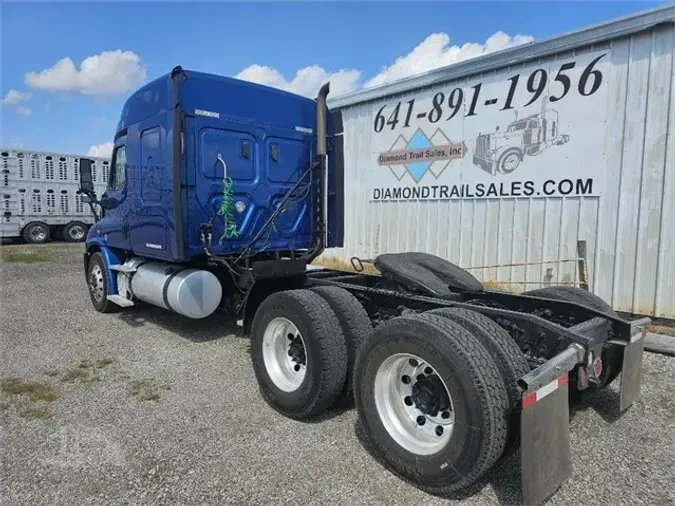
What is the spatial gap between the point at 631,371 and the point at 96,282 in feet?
23.2

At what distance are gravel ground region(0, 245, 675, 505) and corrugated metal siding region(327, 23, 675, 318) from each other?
177 centimetres

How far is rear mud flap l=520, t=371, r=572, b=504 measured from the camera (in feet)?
7.77

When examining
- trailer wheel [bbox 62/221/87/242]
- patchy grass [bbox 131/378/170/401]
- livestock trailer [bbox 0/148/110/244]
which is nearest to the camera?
patchy grass [bbox 131/378/170/401]

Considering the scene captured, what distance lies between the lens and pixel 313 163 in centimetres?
592

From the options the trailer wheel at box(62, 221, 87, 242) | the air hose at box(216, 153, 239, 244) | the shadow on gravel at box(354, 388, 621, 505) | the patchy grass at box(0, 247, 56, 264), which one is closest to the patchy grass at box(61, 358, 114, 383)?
the air hose at box(216, 153, 239, 244)

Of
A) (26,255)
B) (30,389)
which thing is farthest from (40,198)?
(30,389)

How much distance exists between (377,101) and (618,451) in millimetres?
7682

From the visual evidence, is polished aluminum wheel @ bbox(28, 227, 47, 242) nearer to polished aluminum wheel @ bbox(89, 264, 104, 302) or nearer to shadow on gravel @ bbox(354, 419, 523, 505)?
polished aluminum wheel @ bbox(89, 264, 104, 302)

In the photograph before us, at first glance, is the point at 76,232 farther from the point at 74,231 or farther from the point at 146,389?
the point at 146,389

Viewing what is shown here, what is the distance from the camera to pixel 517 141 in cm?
733

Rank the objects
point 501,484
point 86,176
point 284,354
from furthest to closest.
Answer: point 86,176, point 284,354, point 501,484

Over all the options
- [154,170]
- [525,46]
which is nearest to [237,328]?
[154,170]

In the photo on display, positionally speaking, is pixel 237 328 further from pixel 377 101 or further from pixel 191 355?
pixel 377 101

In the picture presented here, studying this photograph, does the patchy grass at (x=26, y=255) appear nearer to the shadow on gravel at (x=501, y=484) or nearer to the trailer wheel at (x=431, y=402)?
the trailer wheel at (x=431, y=402)
